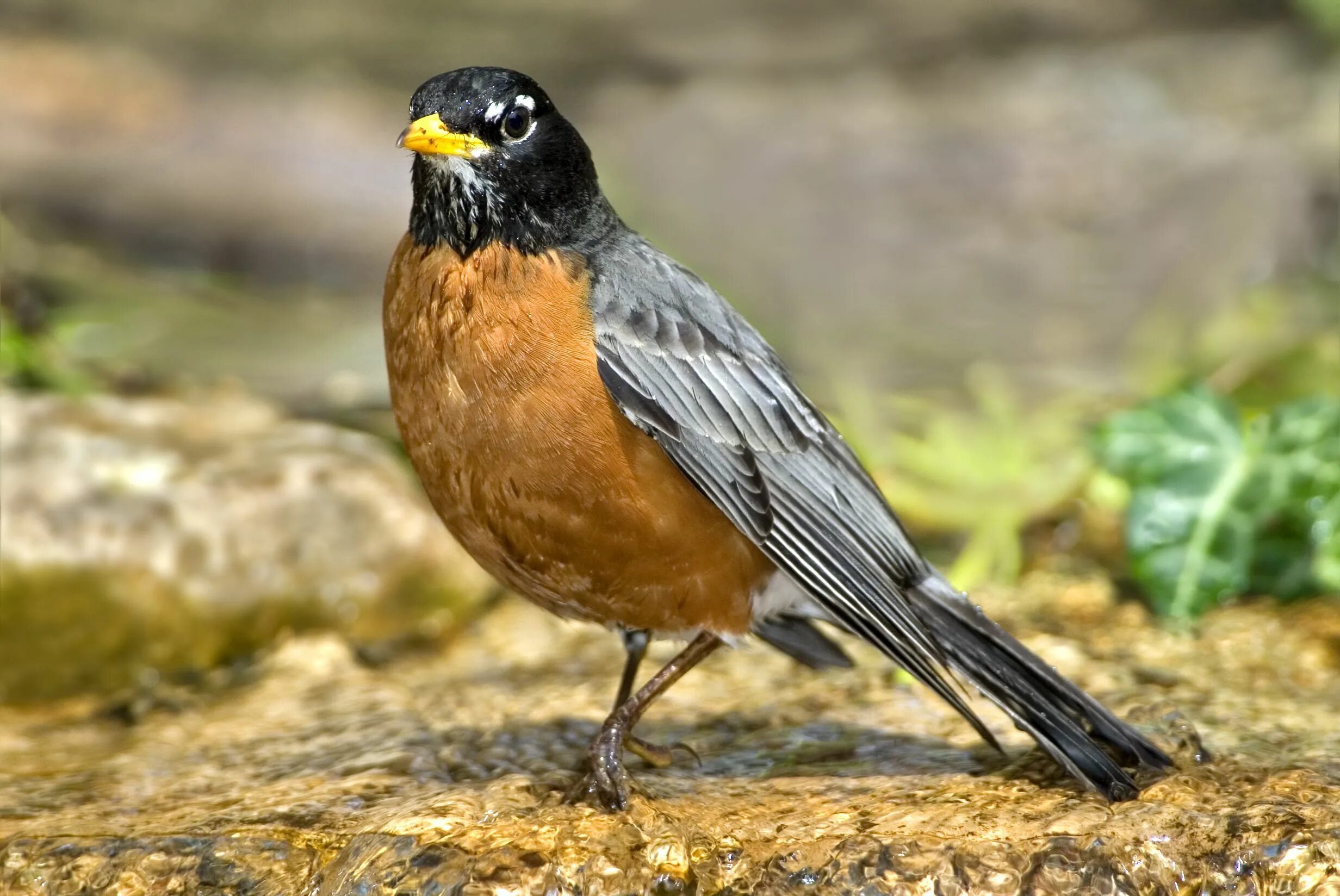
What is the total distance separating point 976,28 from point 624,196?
3241 millimetres

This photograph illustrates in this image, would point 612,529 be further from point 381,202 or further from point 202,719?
point 381,202

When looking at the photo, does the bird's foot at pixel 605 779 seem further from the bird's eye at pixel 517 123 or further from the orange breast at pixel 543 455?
the bird's eye at pixel 517 123

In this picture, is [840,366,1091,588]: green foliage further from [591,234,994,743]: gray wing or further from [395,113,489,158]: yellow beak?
[395,113,489,158]: yellow beak

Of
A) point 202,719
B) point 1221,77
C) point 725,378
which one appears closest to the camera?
point 725,378

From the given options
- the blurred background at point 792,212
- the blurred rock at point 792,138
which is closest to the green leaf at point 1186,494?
the blurred background at point 792,212

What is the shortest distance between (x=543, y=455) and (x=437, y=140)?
934mm

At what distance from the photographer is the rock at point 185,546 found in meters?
5.77

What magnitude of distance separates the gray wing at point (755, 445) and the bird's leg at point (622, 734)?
437 mm

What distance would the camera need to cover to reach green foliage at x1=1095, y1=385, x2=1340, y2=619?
19.1 feet

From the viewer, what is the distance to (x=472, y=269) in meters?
4.20

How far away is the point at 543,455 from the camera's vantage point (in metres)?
4.00

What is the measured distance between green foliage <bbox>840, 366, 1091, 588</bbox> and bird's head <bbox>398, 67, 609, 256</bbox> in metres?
2.78

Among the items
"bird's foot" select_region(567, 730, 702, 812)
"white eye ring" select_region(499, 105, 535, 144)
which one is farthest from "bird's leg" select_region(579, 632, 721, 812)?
"white eye ring" select_region(499, 105, 535, 144)

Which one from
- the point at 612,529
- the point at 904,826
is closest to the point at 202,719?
the point at 612,529
